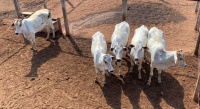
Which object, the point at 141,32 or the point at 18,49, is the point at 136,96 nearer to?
the point at 141,32

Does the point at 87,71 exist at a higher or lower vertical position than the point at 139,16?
lower

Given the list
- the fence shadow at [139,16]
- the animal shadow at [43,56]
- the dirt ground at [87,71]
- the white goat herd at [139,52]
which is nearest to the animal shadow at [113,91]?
the dirt ground at [87,71]

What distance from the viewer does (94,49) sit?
410 inches

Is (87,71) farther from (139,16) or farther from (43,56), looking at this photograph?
(139,16)

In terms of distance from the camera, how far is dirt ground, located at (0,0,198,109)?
31.2 ft

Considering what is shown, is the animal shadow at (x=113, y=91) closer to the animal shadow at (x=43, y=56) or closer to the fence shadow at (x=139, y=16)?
the animal shadow at (x=43, y=56)

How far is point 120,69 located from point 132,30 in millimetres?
4172

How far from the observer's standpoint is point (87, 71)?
1102 centimetres

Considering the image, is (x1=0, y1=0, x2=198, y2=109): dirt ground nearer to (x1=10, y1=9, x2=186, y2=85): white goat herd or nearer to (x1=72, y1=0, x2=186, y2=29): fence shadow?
(x1=72, y1=0, x2=186, y2=29): fence shadow

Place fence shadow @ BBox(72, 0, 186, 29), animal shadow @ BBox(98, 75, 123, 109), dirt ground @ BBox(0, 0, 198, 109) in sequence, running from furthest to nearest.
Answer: fence shadow @ BBox(72, 0, 186, 29)
dirt ground @ BBox(0, 0, 198, 109)
animal shadow @ BBox(98, 75, 123, 109)

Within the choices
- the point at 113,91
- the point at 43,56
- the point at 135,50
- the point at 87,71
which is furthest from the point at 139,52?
the point at 43,56

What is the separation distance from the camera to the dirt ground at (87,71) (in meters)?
9.50

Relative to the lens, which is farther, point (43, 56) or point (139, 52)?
point (43, 56)

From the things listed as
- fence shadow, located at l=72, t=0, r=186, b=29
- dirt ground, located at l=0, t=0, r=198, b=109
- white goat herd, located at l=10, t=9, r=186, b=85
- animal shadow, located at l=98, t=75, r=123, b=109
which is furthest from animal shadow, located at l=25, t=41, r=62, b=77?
animal shadow, located at l=98, t=75, r=123, b=109
